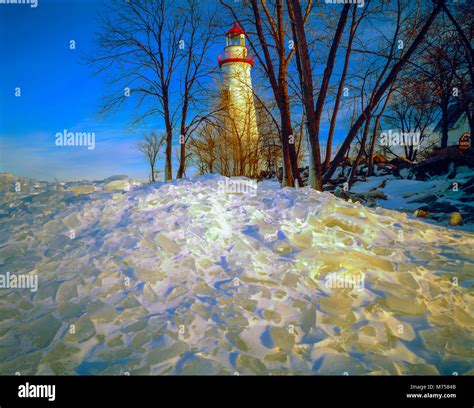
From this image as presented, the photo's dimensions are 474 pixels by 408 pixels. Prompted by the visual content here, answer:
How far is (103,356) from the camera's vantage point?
232 centimetres

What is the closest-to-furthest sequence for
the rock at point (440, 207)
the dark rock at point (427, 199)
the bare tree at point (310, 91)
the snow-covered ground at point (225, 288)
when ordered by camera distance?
the snow-covered ground at point (225, 288)
the bare tree at point (310, 91)
the rock at point (440, 207)
the dark rock at point (427, 199)

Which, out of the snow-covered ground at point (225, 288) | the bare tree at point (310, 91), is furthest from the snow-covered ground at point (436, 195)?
the snow-covered ground at point (225, 288)

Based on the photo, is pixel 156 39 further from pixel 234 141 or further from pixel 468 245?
pixel 468 245

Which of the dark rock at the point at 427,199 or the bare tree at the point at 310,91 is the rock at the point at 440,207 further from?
the bare tree at the point at 310,91

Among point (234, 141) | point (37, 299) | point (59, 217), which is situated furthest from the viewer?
point (234, 141)

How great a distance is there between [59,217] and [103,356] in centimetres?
253

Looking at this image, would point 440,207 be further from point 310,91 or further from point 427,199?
point 310,91

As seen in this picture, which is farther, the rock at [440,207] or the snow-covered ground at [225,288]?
the rock at [440,207]

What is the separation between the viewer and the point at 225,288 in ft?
10.3

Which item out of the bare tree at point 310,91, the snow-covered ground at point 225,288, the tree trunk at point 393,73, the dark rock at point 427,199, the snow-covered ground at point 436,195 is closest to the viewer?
the snow-covered ground at point 225,288

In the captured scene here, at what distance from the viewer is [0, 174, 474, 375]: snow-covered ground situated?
2.37m

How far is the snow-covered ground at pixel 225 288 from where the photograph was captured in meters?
2.37
